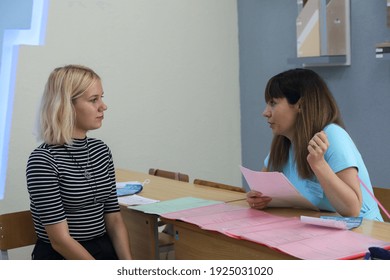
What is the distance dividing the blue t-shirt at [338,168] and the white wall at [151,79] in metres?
2.02

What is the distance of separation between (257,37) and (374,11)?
1.17m

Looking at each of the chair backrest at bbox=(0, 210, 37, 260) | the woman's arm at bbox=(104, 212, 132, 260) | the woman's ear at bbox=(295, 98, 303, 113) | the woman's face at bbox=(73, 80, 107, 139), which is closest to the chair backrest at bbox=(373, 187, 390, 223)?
the woman's ear at bbox=(295, 98, 303, 113)

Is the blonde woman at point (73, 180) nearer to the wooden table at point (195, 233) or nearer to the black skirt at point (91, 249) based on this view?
the black skirt at point (91, 249)

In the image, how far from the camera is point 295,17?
13.5 ft

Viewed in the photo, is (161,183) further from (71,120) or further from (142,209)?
(71,120)

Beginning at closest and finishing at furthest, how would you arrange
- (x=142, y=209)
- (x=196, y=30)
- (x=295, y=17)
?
(x=142, y=209) < (x=295, y=17) < (x=196, y=30)

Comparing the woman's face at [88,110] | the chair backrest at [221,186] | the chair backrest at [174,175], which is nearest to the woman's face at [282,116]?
the chair backrest at [221,186]

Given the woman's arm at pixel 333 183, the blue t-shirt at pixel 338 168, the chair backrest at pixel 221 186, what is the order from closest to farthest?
the woman's arm at pixel 333 183
the blue t-shirt at pixel 338 168
the chair backrest at pixel 221 186

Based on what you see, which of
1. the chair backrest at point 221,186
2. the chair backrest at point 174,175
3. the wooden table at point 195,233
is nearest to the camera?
the wooden table at point 195,233

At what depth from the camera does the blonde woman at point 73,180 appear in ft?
6.84

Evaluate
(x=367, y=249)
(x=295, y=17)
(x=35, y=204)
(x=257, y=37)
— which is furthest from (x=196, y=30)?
(x=367, y=249)

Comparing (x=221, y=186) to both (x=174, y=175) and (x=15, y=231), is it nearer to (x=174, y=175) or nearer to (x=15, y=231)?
(x=174, y=175)

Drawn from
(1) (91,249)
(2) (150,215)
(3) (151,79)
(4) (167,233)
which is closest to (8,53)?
(3) (151,79)

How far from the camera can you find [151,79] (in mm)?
4305
